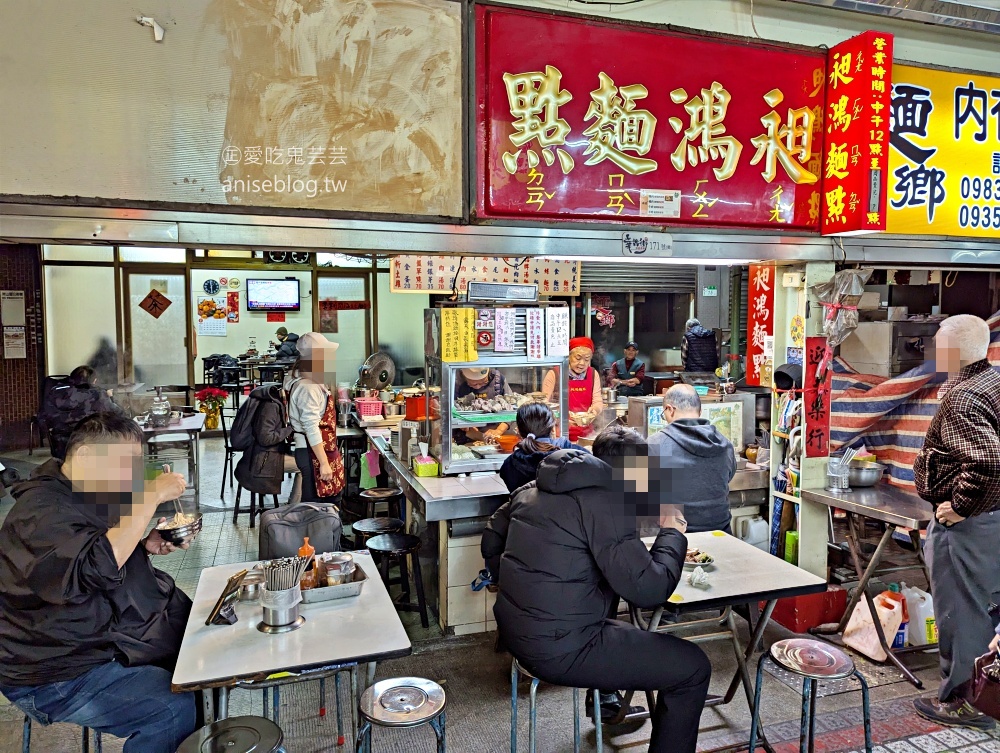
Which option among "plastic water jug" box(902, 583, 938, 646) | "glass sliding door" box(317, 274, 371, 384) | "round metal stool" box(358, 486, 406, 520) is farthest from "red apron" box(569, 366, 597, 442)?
"glass sliding door" box(317, 274, 371, 384)

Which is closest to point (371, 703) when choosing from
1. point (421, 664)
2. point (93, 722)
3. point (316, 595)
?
point (316, 595)

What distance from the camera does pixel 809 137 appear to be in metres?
4.78

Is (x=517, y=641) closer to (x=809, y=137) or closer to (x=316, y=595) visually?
(x=316, y=595)

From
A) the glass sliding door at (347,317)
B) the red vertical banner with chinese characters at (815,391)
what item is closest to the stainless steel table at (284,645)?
the red vertical banner with chinese characters at (815,391)

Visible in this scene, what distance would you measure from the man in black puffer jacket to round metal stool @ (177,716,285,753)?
1.12m

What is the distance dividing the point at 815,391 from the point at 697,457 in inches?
52.5

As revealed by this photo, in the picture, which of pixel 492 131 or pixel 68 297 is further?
pixel 68 297

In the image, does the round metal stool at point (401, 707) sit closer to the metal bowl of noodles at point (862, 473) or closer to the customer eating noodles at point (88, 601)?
the customer eating noodles at point (88, 601)

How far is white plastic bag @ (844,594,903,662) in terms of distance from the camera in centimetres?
468

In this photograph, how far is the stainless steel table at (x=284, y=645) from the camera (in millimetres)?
2594

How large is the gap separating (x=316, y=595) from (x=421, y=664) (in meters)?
1.71

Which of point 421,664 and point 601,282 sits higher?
point 601,282

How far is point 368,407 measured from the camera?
27.7 feet

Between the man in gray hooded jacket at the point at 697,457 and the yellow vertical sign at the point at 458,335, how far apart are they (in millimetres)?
1633
